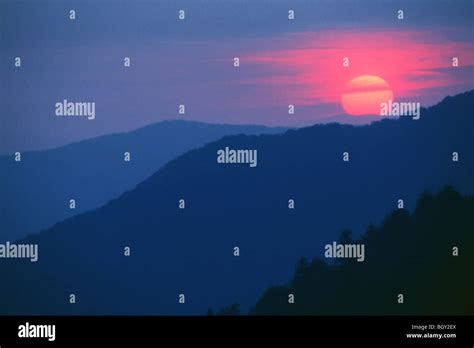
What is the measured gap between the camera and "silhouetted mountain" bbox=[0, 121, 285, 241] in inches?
315

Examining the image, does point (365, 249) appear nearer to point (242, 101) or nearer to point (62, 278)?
point (242, 101)

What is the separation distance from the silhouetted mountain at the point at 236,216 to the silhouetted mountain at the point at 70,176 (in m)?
0.11

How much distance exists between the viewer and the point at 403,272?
795 centimetres

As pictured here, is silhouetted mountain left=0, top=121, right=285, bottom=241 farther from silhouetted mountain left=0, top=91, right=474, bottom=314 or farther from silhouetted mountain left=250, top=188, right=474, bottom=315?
silhouetted mountain left=250, top=188, right=474, bottom=315

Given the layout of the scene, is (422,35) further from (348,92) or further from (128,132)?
(128,132)

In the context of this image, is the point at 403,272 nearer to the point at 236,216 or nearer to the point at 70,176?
the point at 236,216

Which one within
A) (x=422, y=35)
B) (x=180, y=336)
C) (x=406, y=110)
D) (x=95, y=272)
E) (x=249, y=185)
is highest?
(x=422, y=35)

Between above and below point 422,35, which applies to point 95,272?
below

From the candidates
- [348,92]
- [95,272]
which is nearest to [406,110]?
[348,92]

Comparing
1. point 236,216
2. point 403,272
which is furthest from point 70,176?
point 403,272

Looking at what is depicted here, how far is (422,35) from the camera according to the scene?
26.1 feet

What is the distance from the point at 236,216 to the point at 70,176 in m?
1.34

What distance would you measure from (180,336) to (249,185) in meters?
1.29

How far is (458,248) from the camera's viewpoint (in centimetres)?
794
